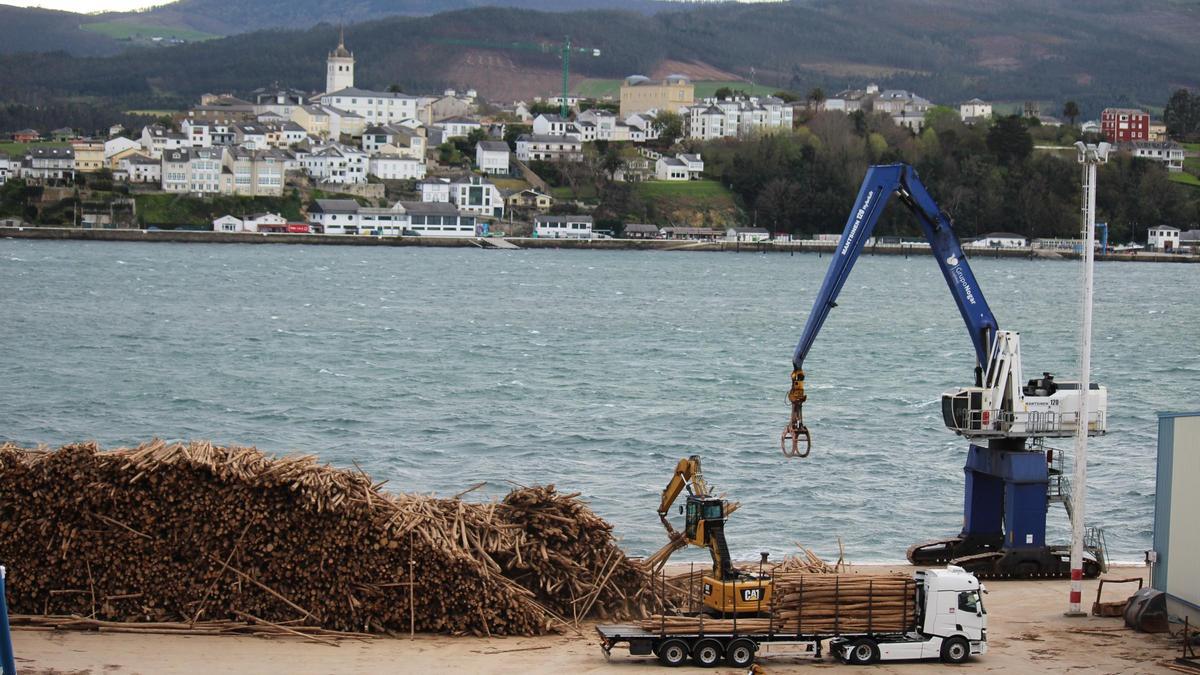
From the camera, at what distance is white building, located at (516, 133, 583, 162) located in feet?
470

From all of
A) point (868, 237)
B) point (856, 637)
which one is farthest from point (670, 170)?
point (856, 637)

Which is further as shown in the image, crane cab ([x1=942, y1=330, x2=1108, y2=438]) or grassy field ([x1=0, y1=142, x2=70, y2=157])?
grassy field ([x1=0, y1=142, x2=70, y2=157])

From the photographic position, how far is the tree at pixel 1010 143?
14388 cm

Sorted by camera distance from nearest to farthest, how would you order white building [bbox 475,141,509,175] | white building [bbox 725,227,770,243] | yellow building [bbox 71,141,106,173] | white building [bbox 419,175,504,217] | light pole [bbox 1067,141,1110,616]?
1. light pole [bbox 1067,141,1110,616]
2. yellow building [bbox 71,141,106,173]
3. white building [bbox 725,227,770,243]
4. white building [bbox 419,175,504,217]
5. white building [bbox 475,141,509,175]

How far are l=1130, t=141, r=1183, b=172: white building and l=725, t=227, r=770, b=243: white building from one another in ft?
143

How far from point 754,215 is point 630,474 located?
11169 centimetres

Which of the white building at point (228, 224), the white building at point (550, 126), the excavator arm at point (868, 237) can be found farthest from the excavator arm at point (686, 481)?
the white building at point (550, 126)

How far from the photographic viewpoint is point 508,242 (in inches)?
4845

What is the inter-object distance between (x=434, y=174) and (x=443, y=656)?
12779 centimetres

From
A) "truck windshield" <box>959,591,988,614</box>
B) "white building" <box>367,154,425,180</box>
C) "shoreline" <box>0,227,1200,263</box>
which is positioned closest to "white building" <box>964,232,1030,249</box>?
"shoreline" <box>0,227,1200,263</box>

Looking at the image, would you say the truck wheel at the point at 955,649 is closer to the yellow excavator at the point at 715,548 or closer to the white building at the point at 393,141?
the yellow excavator at the point at 715,548

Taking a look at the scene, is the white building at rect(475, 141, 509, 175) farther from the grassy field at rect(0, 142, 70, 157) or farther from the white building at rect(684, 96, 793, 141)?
the grassy field at rect(0, 142, 70, 157)

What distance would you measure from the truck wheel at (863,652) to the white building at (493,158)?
422ft

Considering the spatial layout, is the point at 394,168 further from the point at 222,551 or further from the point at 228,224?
the point at 222,551
